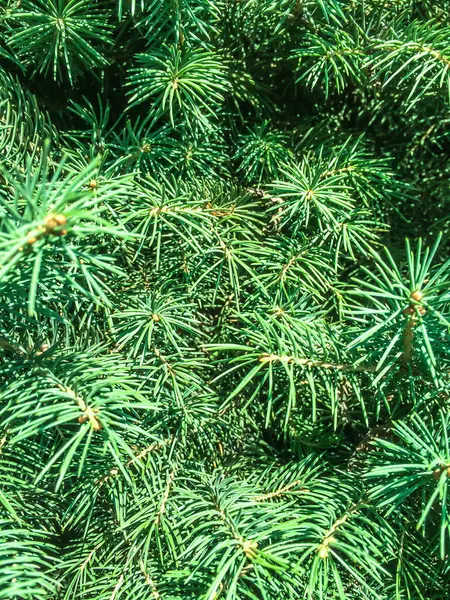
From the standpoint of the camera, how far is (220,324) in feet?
1.72

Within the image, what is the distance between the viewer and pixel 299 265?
0.52 metres

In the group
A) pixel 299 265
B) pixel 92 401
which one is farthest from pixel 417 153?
pixel 92 401

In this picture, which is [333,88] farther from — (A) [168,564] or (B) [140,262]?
(A) [168,564]

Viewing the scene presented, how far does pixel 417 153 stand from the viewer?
0.67m

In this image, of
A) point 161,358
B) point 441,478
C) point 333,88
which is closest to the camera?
point 441,478

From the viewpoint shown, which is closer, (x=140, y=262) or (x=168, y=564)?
(x=168, y=564)

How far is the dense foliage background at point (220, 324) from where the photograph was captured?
0.39 m

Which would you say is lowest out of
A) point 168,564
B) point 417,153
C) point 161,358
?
point 168,564

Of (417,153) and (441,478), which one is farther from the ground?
(417,153)

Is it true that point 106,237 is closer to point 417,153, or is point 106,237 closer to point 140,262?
point 140,262

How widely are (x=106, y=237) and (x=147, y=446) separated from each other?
17cm

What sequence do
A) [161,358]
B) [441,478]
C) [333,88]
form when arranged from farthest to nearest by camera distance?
[333,88]
[161,358]
[441,478]

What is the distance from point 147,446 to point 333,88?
40cm

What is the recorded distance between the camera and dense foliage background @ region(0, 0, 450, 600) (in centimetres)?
39
